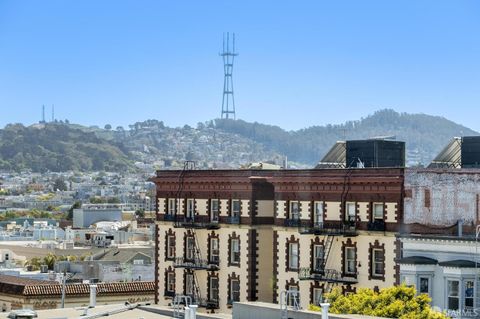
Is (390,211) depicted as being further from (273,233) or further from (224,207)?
(224,207)

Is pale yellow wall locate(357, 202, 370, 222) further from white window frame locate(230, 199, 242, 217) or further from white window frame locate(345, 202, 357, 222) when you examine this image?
white window frame locate(230, 199, 242, 217)

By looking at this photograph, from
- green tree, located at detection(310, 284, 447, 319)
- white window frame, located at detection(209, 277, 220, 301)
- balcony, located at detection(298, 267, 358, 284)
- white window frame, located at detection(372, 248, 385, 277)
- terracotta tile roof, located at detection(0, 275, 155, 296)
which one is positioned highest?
white window frame, located at detection(372, 248, 385, 277)

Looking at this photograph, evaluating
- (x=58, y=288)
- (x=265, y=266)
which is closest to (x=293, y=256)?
(x=265, y=266)

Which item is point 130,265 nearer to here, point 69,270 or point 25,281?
point 69,270

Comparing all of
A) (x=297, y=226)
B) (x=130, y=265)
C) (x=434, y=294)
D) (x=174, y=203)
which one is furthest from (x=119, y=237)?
(x=434, y=294)

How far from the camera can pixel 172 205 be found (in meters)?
84.2

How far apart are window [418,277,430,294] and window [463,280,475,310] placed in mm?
2332

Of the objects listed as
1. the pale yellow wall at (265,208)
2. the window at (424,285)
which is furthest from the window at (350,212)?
the window at (424,285)

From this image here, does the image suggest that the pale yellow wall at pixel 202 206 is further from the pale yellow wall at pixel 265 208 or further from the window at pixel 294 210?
the window at pixel 294 210

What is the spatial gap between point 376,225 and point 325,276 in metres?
4.96

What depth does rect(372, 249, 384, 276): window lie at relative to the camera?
217ft

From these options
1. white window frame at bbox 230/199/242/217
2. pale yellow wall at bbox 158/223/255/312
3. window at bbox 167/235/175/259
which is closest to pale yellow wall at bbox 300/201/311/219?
pale yellow wall at bbox 158/223/255/312

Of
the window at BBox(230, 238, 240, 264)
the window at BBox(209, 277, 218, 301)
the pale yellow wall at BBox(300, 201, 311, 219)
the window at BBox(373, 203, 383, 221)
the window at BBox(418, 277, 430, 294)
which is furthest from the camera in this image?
the window at BBox(209, 277, 218, 301)

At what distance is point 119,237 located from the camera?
18350cm
